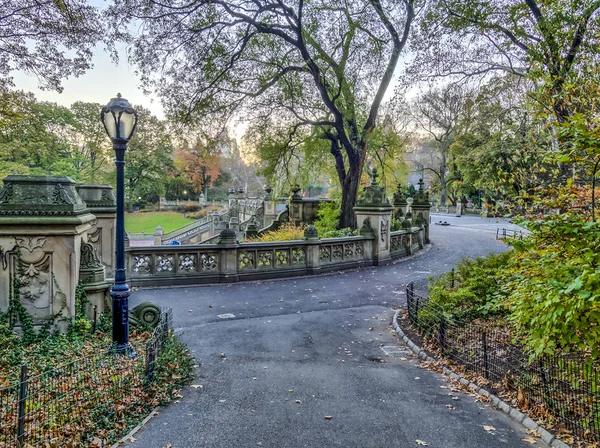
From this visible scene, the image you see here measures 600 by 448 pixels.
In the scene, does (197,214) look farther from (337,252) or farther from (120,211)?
(120,211)

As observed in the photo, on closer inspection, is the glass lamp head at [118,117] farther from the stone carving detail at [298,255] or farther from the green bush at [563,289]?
the stone carving detail at [298,255]

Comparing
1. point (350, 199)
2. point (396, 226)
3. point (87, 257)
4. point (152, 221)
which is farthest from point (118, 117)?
point (152, 221)

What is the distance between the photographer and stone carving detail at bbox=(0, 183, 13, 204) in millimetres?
5223

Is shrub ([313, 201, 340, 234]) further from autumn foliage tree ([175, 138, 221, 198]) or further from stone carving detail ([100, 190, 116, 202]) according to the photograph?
autumn foliage tree ([175, 138, 221, 198])

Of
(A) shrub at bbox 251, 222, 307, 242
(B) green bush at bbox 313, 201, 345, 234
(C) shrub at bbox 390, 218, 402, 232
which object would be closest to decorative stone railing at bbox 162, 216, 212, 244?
(A) shrub at bbox 251, 222, 307, 242

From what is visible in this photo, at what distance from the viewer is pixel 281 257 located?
44.5 feet

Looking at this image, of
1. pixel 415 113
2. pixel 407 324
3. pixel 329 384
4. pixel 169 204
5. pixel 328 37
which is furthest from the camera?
pixel 169 204

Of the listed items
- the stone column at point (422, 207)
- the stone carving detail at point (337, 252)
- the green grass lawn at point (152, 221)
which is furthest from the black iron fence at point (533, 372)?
the green grass lawn at point (152, 221)

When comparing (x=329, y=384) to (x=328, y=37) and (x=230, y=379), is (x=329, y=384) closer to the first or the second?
(x=230, y=379)

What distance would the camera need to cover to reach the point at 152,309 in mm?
7199

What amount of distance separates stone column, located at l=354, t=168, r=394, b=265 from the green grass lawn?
40.4 m

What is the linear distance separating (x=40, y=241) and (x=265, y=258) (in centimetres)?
821

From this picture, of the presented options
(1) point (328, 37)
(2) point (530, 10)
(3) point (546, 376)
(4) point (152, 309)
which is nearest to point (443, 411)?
(3) point (546, 376)

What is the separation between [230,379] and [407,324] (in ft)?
14.4
